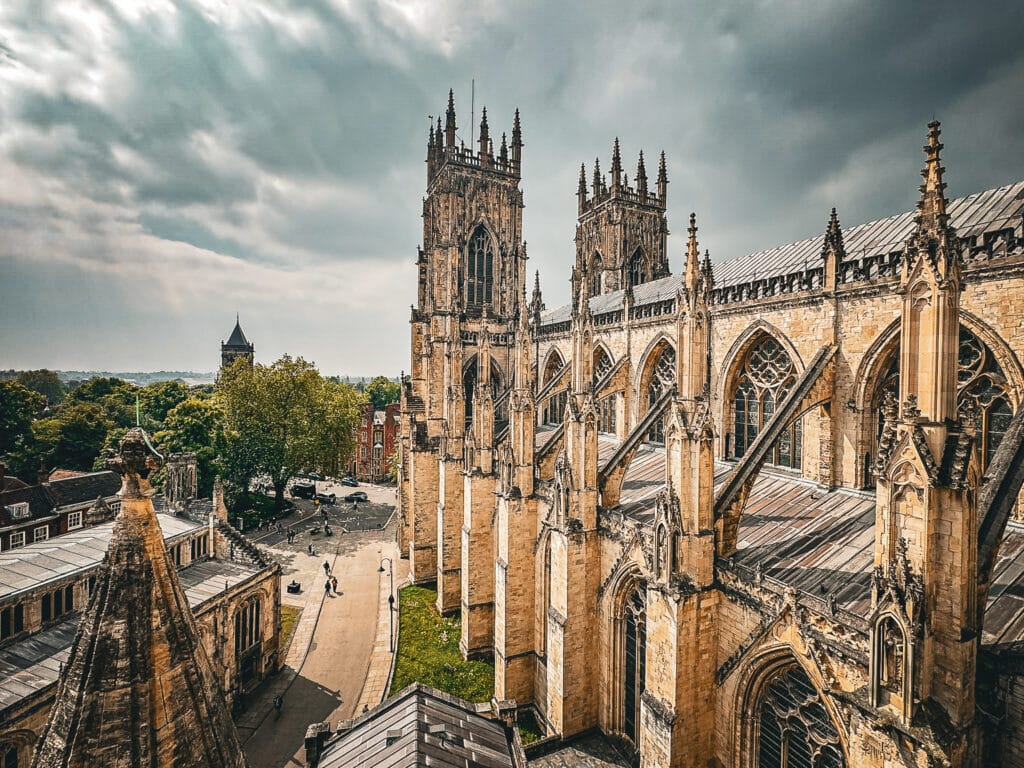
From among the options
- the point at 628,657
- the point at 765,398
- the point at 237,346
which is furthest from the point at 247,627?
the point at 237,346

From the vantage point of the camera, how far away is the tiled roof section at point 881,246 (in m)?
10.3

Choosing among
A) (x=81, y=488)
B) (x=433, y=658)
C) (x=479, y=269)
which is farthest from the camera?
(x=81, y=488)

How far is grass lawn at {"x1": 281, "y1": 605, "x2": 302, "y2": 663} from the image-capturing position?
74.2 feet

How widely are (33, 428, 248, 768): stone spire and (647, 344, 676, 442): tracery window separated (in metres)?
16.7

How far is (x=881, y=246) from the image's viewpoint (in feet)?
47.0

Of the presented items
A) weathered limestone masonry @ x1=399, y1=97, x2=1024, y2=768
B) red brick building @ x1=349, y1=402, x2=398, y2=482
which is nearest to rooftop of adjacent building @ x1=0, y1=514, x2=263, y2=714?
weathered limestone masonry @ x1=399, y1=97, x2=1024, y2=768

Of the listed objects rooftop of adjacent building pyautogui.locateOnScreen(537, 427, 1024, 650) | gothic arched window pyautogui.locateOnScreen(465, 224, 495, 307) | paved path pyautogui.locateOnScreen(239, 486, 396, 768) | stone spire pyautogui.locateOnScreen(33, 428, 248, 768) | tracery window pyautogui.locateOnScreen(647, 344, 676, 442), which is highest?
gothic arched window pyautogui.locateOnScreen(465, 224, 495, 307)

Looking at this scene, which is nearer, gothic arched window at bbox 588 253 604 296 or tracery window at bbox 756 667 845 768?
tracery window at bbox 756 667 845 768

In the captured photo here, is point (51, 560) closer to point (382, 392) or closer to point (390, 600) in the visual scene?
point (390, 600)

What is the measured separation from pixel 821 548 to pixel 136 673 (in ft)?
40.5

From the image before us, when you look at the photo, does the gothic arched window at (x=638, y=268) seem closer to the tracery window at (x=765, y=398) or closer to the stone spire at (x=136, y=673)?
the tracery window at (x=765, y=398)

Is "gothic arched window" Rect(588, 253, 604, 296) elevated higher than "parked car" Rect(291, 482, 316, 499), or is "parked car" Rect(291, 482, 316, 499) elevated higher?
"gothic arched window" Rect(588, 253, 604, 296)

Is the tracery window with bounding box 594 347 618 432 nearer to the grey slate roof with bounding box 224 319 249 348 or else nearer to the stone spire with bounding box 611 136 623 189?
the stone spire with bounding box 611 136 623 189

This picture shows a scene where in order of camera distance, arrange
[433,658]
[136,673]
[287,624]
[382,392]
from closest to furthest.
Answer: [136,673] < [433,658] < [287,624] < [382,392]
